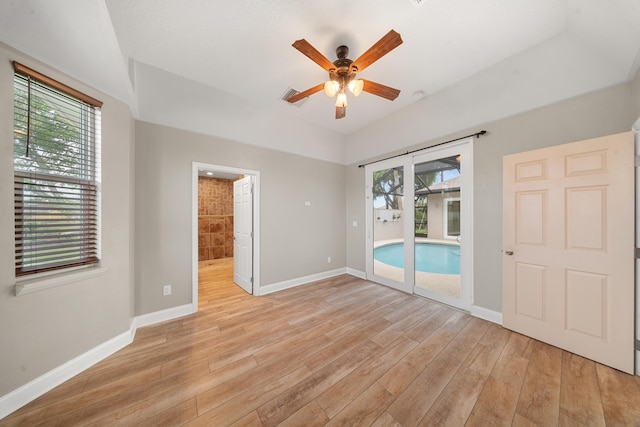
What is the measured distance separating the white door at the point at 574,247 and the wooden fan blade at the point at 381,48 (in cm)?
190

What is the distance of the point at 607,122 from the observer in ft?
6.40

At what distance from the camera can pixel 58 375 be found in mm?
1631

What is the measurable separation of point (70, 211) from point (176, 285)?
1417mm

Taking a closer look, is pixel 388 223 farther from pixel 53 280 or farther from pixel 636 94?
pixel 53 280

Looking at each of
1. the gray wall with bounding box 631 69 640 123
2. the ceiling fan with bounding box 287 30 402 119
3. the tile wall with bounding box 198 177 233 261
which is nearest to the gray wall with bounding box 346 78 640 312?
the gray wall with bounding box 631 69 640 123

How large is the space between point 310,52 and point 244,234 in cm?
297

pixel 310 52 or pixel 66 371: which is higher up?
pixel 310 52

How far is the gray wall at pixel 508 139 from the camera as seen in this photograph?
194cm

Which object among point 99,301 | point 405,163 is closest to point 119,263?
point 99,301

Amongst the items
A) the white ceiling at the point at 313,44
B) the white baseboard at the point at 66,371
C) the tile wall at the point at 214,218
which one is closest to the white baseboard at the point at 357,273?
the white ceiling at the point at 313,44

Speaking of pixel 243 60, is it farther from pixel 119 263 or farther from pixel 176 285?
pixel 176 285

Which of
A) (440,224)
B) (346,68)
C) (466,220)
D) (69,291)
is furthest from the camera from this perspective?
(440,224)

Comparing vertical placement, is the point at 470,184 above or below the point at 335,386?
above

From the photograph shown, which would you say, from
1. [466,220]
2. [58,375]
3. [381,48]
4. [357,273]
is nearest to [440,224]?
[466,220]
